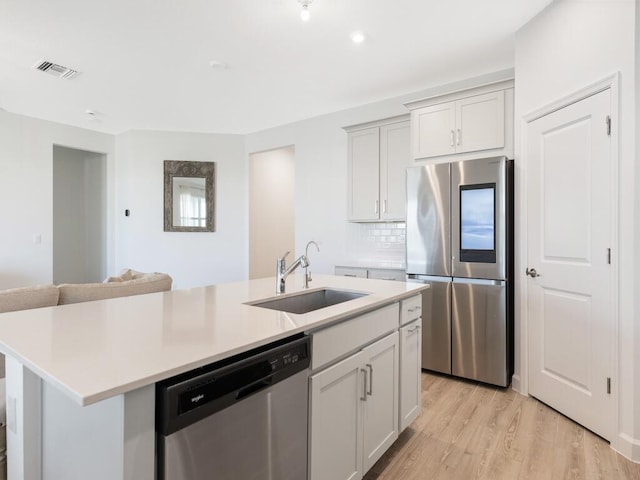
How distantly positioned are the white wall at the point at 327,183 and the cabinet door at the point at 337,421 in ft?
8.87

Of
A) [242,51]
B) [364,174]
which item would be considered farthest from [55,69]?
[364,174]

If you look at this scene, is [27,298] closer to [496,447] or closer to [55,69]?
[55,69]

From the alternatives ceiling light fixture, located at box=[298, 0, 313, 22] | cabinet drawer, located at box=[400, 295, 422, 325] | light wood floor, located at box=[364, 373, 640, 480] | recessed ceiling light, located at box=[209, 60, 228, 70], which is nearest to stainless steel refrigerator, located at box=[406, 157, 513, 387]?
light wood floor, located at box=[364, 373, 640, 480]

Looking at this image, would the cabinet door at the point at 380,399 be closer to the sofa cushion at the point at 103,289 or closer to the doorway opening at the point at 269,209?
the sofa cushion at the point at 103,289

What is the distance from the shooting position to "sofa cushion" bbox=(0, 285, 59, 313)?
2.06 metres

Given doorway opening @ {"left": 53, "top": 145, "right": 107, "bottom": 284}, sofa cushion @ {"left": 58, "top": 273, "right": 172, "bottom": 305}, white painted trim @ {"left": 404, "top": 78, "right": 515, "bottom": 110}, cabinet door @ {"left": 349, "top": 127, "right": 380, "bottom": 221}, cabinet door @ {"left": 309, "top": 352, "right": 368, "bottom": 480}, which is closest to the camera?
cabinet door @ {"left": 309, "top": 352, "right": 368, "bottom": 480}

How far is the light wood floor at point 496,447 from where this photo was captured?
6.20 ft

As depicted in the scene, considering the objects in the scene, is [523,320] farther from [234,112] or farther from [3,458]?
[234,112]

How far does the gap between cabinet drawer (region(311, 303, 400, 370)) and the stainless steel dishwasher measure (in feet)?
0.27

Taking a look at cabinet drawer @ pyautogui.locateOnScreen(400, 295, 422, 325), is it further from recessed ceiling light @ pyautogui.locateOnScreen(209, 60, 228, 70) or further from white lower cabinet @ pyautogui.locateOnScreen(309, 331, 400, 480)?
recessed ceiling light @ pyautogui.locateOnScreen(209, 60, 228, 70)

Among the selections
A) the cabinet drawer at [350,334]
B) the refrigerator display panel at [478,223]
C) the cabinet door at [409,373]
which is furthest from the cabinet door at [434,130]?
the cabinet drawer at [350,334]

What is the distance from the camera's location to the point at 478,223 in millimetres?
2973

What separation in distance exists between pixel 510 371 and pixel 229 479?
2676mm

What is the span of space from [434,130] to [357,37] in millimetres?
1078
